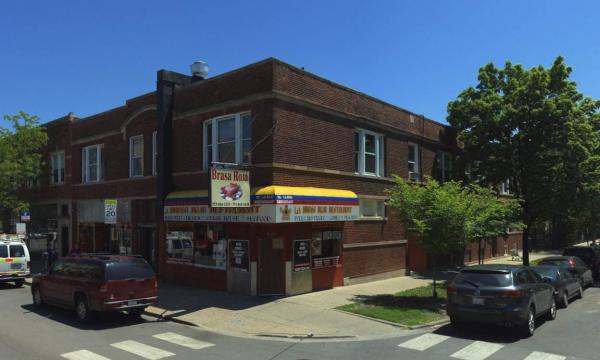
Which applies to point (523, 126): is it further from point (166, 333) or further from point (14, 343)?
point (14, 343)

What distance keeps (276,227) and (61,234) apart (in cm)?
1730

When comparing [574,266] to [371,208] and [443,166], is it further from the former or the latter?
[443,166]

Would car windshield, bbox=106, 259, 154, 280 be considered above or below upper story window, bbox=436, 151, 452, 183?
below

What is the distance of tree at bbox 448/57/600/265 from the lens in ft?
75.2

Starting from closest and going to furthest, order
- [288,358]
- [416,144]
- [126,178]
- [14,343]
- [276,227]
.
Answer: [288,358]
[14,343]
[276,227]
[126,178]
[416,144]

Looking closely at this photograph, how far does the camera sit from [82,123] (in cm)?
2636

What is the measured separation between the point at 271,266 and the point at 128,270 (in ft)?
16.2

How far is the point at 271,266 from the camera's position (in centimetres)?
1659

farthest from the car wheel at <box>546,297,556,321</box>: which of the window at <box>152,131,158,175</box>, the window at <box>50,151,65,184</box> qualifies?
the window at <box>50,151,65,184</box>

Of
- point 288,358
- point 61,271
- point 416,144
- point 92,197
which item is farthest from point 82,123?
point 288,358

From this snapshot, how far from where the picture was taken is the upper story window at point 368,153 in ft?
67.9

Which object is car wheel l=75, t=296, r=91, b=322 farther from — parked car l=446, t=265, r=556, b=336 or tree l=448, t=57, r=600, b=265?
tree l=448, t=57, r=600, b=265

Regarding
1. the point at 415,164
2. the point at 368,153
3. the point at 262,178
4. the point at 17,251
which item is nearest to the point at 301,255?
the point at 262,178

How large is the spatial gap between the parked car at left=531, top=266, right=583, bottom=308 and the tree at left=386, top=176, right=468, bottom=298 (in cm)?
265
